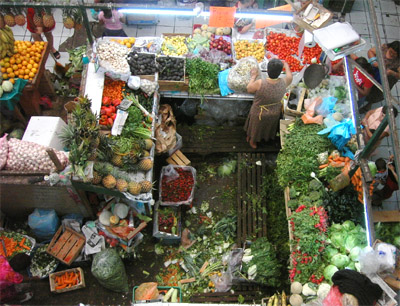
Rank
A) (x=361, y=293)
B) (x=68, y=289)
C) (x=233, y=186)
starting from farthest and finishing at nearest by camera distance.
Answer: (x=233, y=186), (x=68, y=289), (x=361, y=293)

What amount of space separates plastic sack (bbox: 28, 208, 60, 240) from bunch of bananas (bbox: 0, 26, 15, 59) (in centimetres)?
270

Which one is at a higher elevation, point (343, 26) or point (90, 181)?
point (343, 26)

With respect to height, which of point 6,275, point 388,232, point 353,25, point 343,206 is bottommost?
point 6,275

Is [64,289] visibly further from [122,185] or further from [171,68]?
[171,68]

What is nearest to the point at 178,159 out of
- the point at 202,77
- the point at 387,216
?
the point at 202,77

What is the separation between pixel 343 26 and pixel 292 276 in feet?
12.5

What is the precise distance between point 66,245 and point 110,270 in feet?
2.88


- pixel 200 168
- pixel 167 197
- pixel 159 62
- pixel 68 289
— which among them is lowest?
pixel 68 289

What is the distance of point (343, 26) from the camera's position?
19.6ft

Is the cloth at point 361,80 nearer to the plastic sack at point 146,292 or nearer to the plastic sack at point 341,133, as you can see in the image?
the plastic sack at point 341,133

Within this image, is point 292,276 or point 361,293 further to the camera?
point 292,276

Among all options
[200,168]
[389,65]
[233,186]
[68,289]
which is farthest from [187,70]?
[68,289]

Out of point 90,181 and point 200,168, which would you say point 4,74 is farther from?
point 200,168

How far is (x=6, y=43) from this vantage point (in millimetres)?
6398
